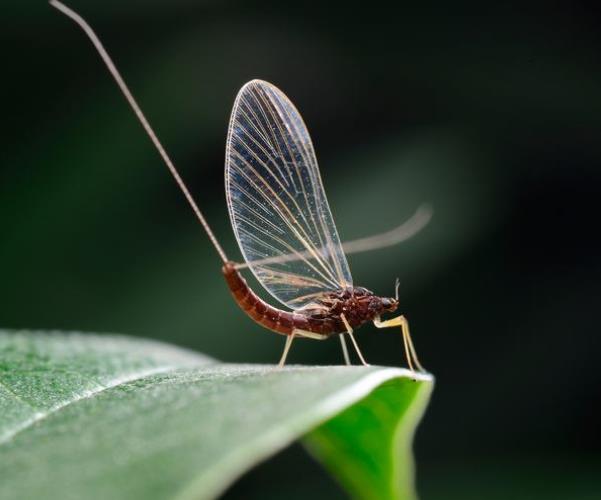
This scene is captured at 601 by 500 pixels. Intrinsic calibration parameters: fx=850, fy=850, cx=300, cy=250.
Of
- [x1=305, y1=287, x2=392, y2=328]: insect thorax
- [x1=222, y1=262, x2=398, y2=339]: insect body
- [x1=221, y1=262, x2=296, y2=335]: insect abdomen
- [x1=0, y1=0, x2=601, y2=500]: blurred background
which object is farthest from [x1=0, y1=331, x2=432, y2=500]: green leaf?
[x1=0, y1=0, x2=601, y2=500]: blurred background

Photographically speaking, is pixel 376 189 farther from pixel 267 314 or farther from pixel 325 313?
pixel 267 314

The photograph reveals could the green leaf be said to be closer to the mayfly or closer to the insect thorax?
the mayfly

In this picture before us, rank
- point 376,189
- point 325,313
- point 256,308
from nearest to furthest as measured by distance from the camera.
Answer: point 256,308 → point 325,313 → point 376,189

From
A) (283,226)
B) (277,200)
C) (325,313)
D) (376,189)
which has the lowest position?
(325,313)

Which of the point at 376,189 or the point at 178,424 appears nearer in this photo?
the point at 178,424

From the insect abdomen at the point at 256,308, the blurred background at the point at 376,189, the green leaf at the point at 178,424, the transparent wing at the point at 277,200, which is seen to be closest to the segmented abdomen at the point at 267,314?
the insect abdomen at the point at 256,308

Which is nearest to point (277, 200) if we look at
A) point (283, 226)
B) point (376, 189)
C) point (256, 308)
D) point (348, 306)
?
point (283, 226)

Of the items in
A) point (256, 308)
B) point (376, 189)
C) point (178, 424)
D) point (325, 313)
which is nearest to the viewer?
point (178, 424)
